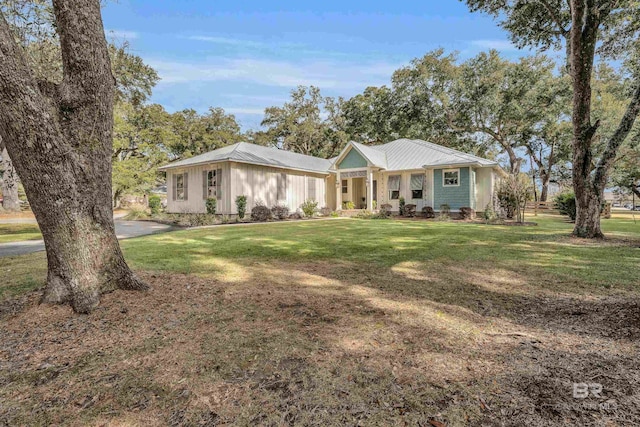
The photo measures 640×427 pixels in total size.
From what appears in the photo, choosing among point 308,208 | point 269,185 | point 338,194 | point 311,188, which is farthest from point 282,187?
point 338,194

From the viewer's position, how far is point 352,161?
1997 centimetres

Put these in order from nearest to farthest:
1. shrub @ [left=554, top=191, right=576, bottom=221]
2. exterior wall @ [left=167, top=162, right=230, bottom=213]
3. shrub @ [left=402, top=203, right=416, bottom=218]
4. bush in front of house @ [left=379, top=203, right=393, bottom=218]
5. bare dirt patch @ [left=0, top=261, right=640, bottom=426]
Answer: bare dirt patch @ [left=0, top=261, right=640, bottom=426]
exterior wall @ [left=167, top=162, right=230, bottom=213]
shrub @ [left=554, top=191, right=576, bottom=221]
bush in front of house @ [left=379, top=203, right=393, bottom=218]
shrub @ [left=402, top=203, right=416, bottom=218]

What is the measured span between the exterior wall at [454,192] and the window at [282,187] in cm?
866

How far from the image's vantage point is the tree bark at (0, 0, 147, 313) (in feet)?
9.09

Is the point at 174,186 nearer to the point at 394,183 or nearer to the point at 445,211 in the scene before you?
the point at 394,183

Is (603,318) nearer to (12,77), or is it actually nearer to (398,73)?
(12,77)

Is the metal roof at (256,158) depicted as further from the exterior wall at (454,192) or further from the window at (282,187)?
the exterior wall at (454,192)

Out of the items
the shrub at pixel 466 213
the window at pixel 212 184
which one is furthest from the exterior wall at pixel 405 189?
the window at pixel 212 184

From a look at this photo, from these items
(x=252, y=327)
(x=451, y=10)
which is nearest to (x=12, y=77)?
(x=252, y=327)

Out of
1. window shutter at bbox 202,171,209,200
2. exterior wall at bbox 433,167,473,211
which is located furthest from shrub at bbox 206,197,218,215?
exterior wall at bbox 433,167,473,211

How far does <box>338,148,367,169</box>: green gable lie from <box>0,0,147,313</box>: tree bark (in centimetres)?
1675

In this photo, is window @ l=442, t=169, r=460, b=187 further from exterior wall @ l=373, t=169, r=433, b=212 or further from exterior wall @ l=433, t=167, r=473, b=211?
exterior wall @ l=373, t=169, r=433, b=212

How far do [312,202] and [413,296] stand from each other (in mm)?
16164

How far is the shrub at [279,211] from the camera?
1716 cm
